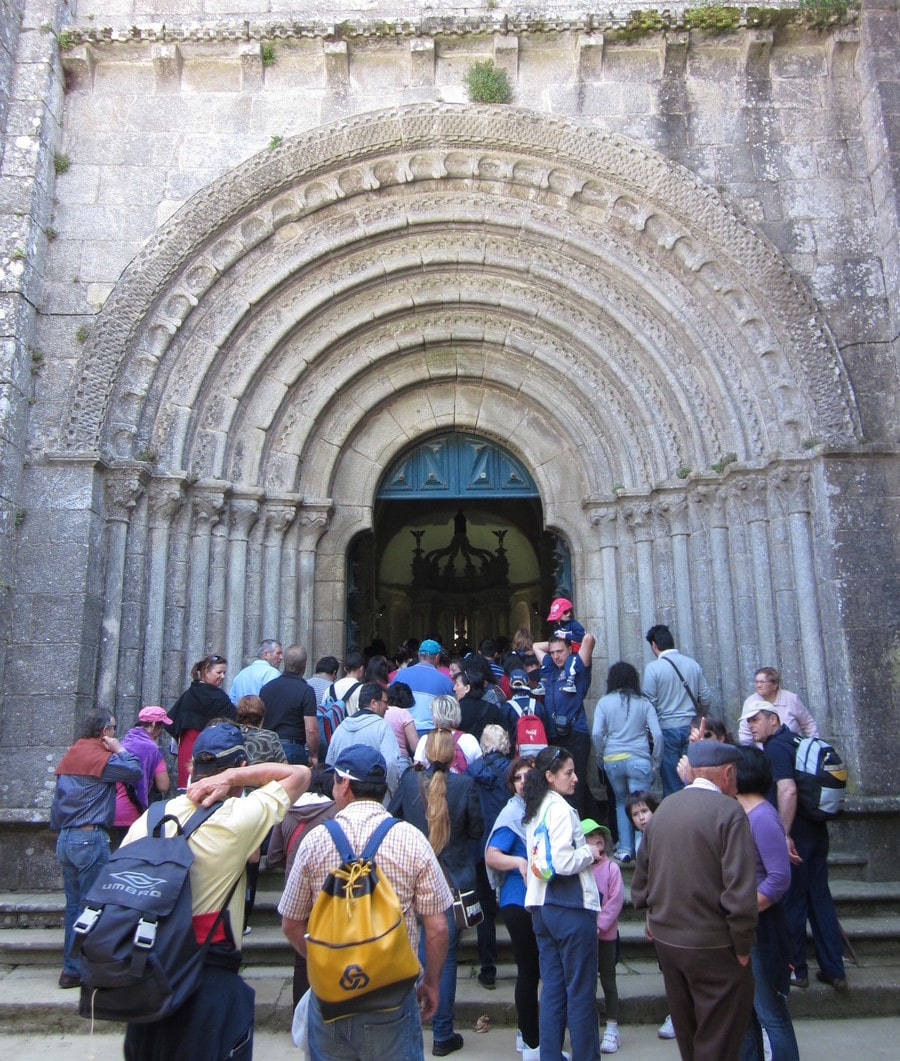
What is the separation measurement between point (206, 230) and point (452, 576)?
9123 millimetres

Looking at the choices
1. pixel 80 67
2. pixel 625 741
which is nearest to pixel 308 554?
pixel 625 741

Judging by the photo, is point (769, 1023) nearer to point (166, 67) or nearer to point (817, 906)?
point (817, 906)

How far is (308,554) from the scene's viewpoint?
8.03 metres

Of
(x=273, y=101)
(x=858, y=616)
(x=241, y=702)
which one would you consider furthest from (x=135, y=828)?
(x=273, y=101)

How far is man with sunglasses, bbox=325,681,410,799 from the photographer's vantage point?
5.11 metres

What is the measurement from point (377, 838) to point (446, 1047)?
2055 mm

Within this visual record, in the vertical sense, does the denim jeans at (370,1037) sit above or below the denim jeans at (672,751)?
below

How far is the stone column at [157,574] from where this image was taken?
22.9 feet

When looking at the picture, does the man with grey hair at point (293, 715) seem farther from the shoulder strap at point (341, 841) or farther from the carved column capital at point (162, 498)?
the shoulder strap at point (341, 841)

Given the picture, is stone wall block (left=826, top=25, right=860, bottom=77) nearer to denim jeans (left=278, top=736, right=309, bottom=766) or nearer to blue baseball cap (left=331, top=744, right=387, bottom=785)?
denim jeans (left=278, top=736, right=309, bottom=766)

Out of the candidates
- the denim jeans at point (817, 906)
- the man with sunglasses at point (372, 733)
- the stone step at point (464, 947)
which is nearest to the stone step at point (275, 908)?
the stone step at point (464, 947)

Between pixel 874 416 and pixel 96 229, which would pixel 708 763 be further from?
pixel 96 229

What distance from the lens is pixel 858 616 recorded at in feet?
21.8

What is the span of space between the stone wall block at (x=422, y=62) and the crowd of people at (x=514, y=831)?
4.80 meters
